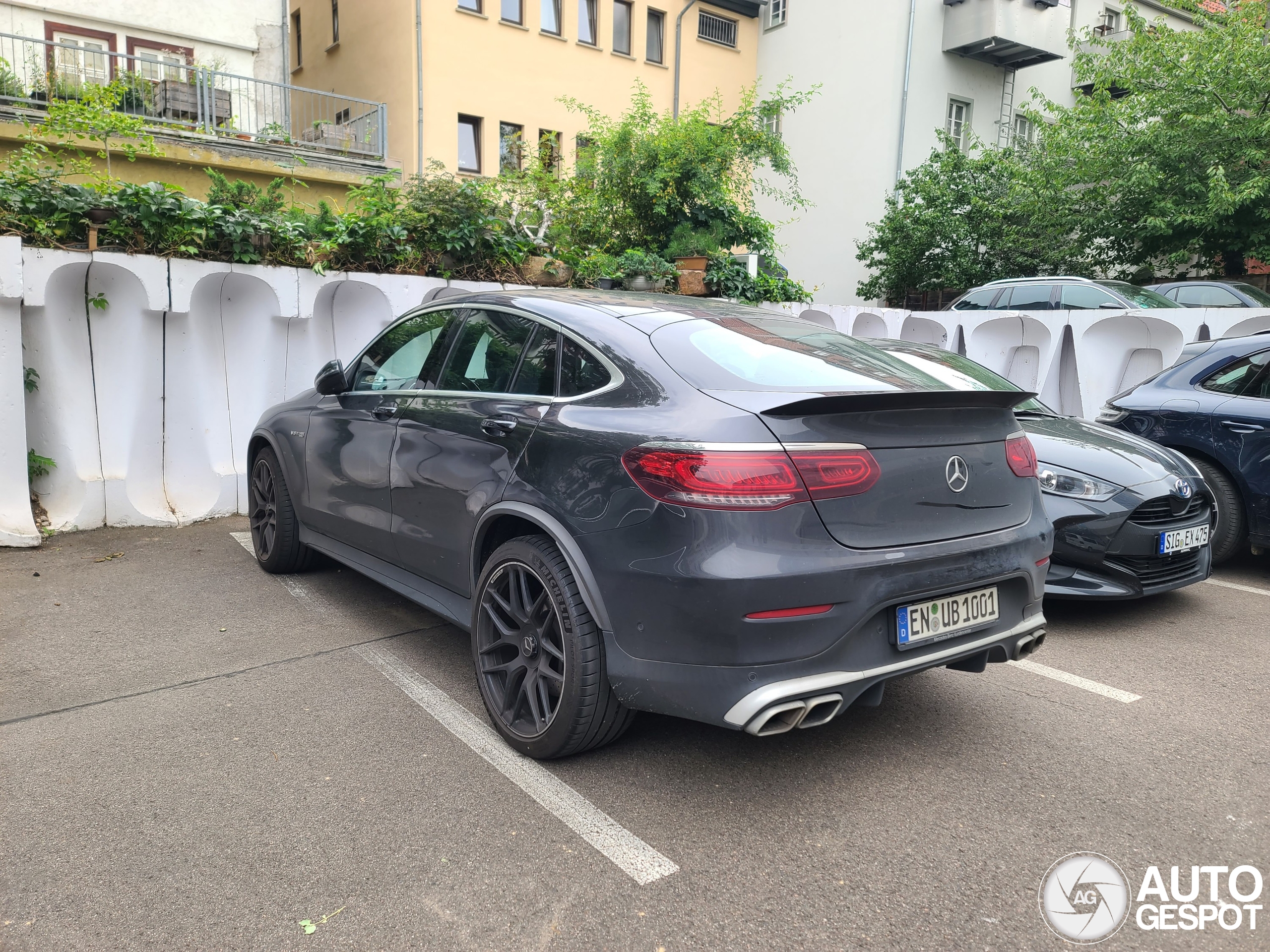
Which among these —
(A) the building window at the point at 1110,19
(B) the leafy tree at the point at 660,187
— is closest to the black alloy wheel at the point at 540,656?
(B) the leafy tree at the point at 660,187

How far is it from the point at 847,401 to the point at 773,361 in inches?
18.6

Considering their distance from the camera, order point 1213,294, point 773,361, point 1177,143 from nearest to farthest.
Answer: point 773,361, point 1213,294, point 1177,143

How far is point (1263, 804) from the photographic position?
117 inches

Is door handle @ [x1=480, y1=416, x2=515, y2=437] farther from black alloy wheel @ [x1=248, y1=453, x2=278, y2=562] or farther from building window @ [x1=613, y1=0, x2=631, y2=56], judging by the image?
building window @ [x1=613, y1=0, x2=631, y2=56]

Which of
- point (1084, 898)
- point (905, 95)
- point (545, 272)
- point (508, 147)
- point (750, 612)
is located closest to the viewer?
point (1084, 898)

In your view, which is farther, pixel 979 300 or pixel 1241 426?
pixel 979 300

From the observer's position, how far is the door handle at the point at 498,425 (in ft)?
11.2

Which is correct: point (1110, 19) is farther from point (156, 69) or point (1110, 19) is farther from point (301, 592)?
point (301, 592)

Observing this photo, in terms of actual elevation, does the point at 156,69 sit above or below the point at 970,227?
above

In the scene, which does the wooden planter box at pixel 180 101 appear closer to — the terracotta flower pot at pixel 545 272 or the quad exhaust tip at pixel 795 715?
the terracotta flower pot at pixel 545 272

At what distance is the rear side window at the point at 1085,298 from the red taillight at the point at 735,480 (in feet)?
34.9

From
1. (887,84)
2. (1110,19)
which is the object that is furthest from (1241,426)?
(1110,19)

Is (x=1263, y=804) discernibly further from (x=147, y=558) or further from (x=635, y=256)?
(x=635, y=256)

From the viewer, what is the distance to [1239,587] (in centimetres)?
574
